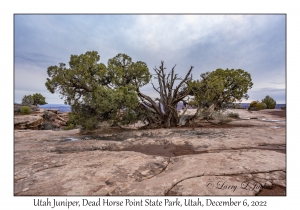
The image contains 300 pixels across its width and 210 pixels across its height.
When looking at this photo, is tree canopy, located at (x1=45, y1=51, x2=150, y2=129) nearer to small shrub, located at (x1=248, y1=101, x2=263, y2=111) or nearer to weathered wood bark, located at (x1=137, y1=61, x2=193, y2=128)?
weathered wood bark, located at (x1=137, y1=61, x2=193, y2=128)

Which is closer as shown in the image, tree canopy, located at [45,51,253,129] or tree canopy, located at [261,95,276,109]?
tree canopy, located at [45,51,253,129]

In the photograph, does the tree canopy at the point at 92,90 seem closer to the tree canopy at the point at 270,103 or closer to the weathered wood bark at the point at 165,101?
the weathered wood bark at the point at 165,101

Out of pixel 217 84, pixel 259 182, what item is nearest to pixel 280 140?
pixel 259 182

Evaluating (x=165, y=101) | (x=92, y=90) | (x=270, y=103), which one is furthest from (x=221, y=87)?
(x=270, y=103)

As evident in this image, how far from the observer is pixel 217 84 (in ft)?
43.5

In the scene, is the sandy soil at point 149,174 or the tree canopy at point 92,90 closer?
the sandy soil at point 149,174

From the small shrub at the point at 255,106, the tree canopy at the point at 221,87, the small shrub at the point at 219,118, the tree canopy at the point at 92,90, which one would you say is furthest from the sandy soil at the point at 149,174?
the small shrub at the point at 255,106

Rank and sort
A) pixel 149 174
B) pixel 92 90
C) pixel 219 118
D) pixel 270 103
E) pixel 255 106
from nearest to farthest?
pixel 149 174 → pixel 92 90 → pixel 219 118 → pixel 255 106 → pixel 270 103

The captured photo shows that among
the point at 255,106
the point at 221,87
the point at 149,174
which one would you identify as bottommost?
the point at 149,174

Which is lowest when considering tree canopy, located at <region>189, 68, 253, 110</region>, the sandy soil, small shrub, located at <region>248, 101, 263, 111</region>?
the sandy soil

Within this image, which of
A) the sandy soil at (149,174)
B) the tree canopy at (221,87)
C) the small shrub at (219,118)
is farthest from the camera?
the small shrub at (219,118)

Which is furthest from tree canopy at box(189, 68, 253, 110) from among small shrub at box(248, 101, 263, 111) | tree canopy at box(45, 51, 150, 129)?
small shrub at box(248, 101, 263, 111)

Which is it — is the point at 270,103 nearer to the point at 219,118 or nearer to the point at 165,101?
the point at 219,118

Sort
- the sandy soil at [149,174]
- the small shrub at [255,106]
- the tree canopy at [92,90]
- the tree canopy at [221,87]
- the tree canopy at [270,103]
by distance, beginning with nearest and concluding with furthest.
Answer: the sandy soil at [149,174], the tree canopy at [92,90], the tree canopy at [221,87], the small shrub at [255,106], the tree canopy at [270,103]
